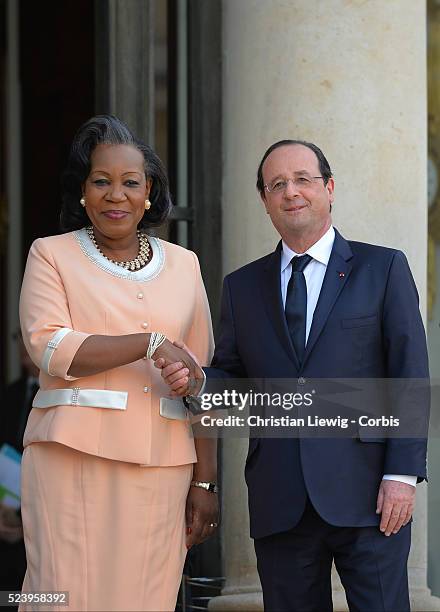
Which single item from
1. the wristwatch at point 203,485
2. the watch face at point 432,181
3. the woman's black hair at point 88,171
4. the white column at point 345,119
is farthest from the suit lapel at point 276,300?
the watch face at point 432,181

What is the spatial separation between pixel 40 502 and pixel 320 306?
0.99 metres

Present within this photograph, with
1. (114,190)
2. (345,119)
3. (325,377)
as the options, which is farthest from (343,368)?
(345,119)

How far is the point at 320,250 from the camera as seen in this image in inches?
160

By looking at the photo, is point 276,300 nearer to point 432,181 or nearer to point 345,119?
point 345,119

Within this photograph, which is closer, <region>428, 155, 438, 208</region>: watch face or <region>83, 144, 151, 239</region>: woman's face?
<region>83, 144, 151, 239</region>: woman's face

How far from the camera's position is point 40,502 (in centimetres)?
384

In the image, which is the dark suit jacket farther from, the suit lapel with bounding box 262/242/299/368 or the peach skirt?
the peach skirt

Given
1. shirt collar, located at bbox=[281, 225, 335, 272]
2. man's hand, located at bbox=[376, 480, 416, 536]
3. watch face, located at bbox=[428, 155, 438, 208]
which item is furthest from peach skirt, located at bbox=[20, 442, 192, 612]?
watch face, located at bbox=[428, 155, 438, 208]

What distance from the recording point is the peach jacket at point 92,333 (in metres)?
3.81

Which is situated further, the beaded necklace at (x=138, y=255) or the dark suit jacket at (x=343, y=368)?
the beaded necklace at (x=138, y=255)

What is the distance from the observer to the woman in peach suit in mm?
3803

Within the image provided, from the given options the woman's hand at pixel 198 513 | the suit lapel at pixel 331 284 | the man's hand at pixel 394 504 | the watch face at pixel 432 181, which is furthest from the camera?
the watch face at pixel 432 181

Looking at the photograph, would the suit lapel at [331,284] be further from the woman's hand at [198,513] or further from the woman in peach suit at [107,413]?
the woman's hand at [198,513]

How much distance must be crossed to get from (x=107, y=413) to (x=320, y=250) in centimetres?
82
